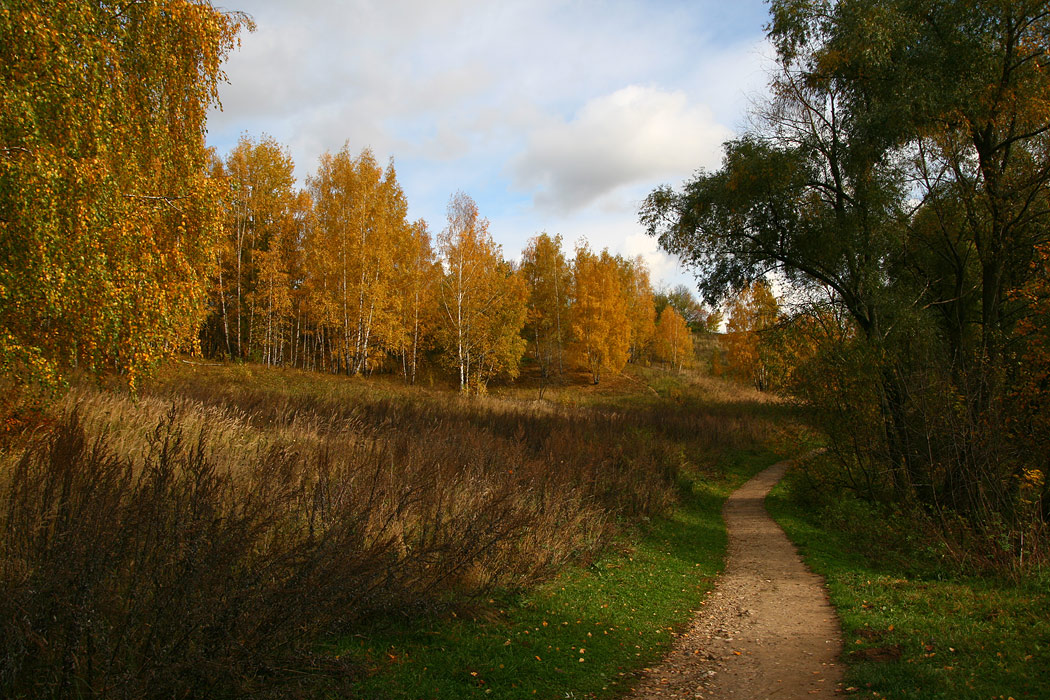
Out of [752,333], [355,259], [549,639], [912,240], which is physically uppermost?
[355,259]

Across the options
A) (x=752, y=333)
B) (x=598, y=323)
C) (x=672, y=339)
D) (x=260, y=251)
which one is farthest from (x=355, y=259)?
(x=672, y=339)

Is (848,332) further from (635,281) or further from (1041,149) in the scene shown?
(635,281)

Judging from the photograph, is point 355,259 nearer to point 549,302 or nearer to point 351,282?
A: point 351,282

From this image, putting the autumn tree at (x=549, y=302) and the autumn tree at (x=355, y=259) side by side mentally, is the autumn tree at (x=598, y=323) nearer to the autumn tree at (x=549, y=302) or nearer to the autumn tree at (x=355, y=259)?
the autumn tree at (x=549, y=302)

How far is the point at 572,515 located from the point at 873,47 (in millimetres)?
12130

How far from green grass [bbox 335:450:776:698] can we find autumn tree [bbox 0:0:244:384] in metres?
5.00

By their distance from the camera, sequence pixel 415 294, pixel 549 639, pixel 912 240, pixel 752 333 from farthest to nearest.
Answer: pixel 415 294 < pixel 752 333 < pixel 912 240 < pixel 549 639

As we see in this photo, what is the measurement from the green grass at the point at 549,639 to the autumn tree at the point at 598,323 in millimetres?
34843

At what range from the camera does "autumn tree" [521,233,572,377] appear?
49.2 m

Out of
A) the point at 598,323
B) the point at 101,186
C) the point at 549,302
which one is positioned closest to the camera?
the point at 101,186

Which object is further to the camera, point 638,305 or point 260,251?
point 638,305

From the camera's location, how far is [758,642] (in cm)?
642

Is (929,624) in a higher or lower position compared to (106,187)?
lower

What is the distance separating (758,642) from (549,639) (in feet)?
8.01
